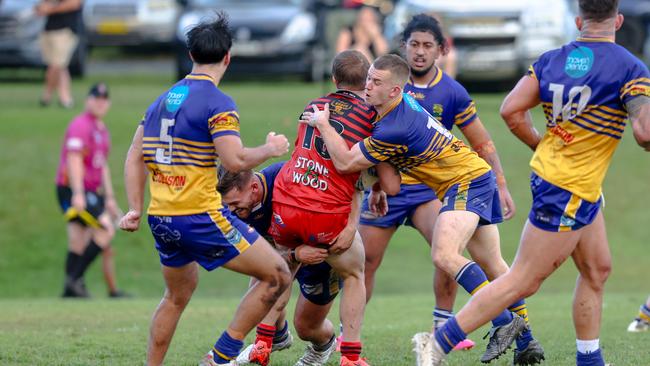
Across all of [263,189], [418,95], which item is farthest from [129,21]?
[263,189]

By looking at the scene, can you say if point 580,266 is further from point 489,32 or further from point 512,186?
point 489,32

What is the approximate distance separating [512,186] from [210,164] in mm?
10924

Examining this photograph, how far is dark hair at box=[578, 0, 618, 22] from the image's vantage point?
20.3ft

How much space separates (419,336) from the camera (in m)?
6.47

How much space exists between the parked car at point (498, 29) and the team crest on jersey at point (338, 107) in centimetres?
1331

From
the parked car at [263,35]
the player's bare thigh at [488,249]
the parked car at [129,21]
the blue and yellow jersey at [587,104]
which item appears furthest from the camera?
the parked car at [129,21]

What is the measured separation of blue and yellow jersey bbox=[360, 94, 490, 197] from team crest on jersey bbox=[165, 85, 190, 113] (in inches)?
45.7

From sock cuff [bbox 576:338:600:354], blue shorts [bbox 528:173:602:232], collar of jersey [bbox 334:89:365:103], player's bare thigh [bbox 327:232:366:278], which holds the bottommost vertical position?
sock cuff [bbox 576:338:600:354]

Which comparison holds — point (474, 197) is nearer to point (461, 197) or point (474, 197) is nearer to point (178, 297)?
point (461, 197)

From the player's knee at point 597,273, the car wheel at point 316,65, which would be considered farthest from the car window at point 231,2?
the player's knee at point 597,273

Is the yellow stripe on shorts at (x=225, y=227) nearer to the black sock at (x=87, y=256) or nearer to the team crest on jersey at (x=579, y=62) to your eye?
the team crest on jersey at (x=579, y=62)

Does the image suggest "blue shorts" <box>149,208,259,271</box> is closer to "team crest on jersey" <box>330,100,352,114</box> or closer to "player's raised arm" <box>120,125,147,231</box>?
"player's raised arm" <box>120,125,147,231</box>

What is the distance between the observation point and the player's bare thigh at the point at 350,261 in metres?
7.05

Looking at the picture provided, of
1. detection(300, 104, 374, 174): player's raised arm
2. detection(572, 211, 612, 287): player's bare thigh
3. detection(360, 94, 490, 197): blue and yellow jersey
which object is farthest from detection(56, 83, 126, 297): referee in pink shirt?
detection(572, 211, 612, 287): player's bare thigh
